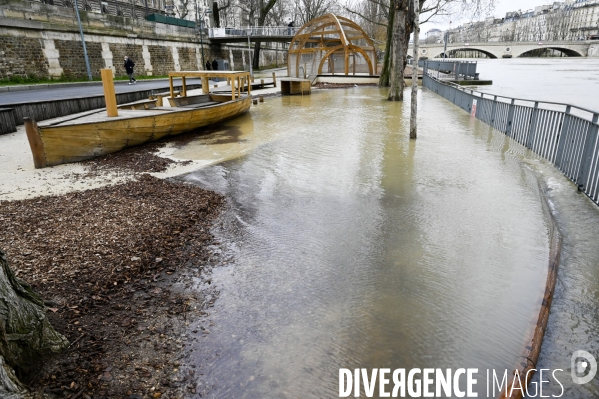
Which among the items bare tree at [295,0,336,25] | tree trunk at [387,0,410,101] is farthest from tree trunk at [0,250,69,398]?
bare tree at [295,0,336,25]

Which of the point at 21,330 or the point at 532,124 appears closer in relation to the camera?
the point at 21,330

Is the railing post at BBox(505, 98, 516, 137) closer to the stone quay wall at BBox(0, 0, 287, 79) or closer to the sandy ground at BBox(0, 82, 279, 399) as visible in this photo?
the sandy ground at BBox(0, 82, 279, 399)

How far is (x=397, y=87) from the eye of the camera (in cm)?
1958

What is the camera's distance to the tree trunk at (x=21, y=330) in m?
2.54

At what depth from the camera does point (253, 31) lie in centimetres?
4297

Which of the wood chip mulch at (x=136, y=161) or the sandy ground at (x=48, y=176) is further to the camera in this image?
the wood chip mulch at (x=136, y=161)

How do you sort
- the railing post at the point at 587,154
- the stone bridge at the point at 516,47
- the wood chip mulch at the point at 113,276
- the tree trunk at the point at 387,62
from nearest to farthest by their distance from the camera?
the wood chip mulch at the point at 113,276 → the railing post at the point at 587,154 → the tree trunk at the point at 387,62 → the stone bridge at the point at 516,47

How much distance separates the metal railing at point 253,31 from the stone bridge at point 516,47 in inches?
1684

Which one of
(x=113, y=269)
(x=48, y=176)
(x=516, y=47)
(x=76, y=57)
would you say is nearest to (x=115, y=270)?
(x=113, y=269)

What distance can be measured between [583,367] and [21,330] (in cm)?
411

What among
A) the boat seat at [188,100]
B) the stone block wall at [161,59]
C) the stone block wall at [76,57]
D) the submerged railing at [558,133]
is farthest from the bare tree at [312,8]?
the submerged railing at [558,133]

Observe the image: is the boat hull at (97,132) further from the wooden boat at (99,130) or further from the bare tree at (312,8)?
the bare tree at (312,8)

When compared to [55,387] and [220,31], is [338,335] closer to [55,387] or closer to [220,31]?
[55,387]

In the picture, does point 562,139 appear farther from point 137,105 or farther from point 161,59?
point 161,59
